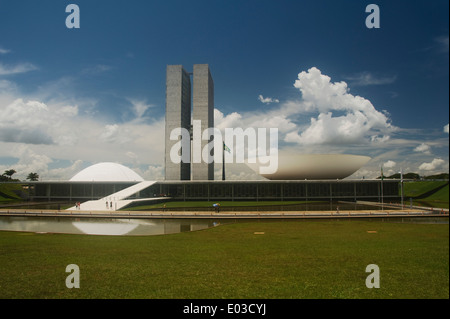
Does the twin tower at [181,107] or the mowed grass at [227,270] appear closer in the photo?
the mowed grass at [227,270]

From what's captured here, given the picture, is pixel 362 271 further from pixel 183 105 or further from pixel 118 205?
pixel 183 105

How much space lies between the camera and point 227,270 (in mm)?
8242

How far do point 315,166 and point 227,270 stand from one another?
1782 inches

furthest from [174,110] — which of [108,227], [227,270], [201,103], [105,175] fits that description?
[227,270]

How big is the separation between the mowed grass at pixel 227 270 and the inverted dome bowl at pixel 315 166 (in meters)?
37.6

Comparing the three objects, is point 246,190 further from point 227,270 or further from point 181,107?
point 227,270

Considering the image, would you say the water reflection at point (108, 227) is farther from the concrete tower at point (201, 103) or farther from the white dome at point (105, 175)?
the concrete tower at point (201, 103)

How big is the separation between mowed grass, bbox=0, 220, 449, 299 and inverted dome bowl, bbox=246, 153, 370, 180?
123ft

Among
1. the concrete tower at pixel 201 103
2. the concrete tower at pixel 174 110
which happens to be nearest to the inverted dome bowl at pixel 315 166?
the concrete tower at pixel 201 103

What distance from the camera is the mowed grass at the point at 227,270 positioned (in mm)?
6352

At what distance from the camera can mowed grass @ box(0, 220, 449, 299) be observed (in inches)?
250

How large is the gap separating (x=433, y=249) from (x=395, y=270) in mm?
3970

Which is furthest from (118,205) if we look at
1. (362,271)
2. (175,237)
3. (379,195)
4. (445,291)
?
(379,195)

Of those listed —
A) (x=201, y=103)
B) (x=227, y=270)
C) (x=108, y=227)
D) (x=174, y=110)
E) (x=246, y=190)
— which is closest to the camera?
(x=227, y=270)
